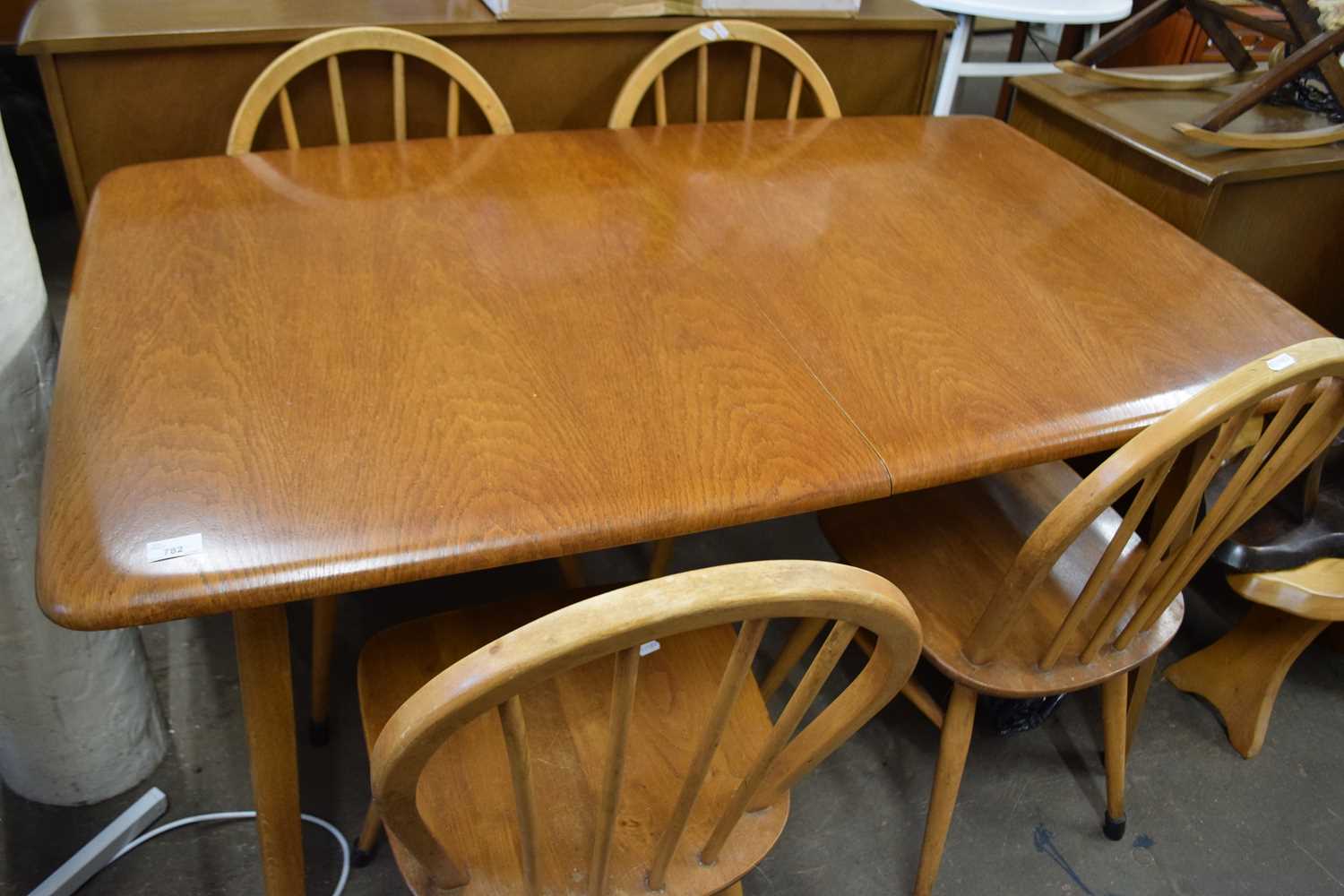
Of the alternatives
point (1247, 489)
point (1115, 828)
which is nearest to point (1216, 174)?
point (1247, 489)

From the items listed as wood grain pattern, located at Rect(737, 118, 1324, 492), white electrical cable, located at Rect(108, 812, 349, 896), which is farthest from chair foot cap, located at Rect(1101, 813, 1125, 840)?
white electrical cable, located at Rect(108, 812, 349, 896)

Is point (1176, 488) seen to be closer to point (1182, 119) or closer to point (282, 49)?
point (1182, 119)

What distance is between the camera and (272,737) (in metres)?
0.94

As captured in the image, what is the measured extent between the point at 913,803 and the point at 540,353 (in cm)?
92

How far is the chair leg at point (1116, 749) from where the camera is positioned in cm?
134

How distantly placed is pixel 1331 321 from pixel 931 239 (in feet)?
4.10

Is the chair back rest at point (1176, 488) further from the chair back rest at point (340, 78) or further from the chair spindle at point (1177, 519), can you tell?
the chair back rest at point (340, 78)

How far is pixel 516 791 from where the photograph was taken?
75 cm

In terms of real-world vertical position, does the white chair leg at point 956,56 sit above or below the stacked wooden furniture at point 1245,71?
below

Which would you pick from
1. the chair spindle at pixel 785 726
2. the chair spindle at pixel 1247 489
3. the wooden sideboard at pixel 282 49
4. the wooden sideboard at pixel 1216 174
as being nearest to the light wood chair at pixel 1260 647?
the chair spindle at pixel 1247 489

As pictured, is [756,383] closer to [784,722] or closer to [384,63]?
[784,722]

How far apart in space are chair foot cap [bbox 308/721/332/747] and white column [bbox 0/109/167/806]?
0.67 feet

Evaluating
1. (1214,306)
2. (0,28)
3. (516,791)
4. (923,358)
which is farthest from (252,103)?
(0,28)

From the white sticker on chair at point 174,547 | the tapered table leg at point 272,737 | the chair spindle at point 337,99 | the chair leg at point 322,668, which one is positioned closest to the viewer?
the white sticker on chair at point 174,547
